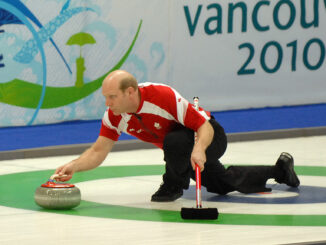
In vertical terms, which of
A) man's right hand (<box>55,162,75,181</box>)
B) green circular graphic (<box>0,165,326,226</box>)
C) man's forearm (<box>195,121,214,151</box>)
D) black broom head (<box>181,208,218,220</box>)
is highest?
man's forearm (<box>195,121,214,151</box>)

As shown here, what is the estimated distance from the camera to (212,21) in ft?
35.5

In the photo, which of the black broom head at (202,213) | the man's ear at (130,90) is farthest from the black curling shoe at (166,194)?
the man's ear at (130,90)

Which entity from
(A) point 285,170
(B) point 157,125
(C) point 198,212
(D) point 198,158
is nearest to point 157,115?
(B) point 157,125

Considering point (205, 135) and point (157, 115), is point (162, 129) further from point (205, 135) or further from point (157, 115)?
point (205, 135)

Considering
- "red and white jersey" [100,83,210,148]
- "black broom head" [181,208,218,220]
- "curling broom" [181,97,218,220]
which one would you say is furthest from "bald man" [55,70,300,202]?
"black broom head" [181,208,218,220]

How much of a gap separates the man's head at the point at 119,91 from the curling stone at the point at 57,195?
22.2 inches

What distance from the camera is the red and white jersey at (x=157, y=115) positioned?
6129 mm

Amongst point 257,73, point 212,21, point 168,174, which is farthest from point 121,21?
point 168,174

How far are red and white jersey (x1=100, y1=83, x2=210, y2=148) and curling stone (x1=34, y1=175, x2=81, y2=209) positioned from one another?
0.51m

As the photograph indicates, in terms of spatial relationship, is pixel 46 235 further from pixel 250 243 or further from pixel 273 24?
pixel 273 24

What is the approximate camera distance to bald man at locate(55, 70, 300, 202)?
5.99 meters

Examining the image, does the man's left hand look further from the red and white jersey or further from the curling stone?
the curling stone

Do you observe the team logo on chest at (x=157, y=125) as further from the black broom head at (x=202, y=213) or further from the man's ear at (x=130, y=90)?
the black broom head at (x=202, y=213)

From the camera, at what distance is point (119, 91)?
597 centimetres
